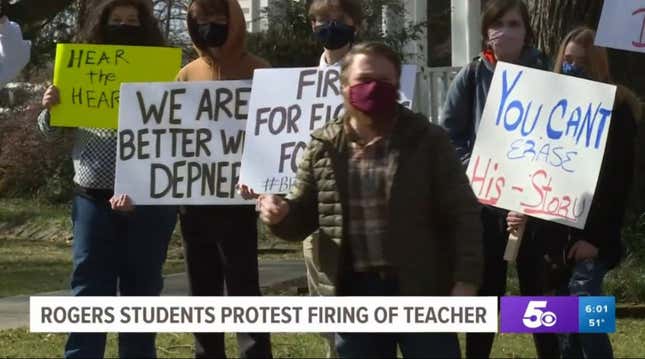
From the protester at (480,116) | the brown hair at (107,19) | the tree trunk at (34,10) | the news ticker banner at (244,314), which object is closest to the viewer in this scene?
the news ticker banner at (244,314)

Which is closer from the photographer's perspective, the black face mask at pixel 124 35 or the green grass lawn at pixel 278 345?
the black face mask at pixel 124 35

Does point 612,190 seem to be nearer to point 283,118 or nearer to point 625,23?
point 283,118

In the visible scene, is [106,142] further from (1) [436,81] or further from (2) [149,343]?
(1) [436,81]

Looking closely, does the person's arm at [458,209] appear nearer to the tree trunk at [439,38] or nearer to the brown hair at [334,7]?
the brown hair at [334,7]

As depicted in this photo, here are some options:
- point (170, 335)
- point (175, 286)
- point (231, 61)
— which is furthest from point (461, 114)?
point (175, 286)

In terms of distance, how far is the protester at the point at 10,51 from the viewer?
22.4 ft

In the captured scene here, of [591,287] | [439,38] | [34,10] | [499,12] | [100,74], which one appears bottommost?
[591,287]

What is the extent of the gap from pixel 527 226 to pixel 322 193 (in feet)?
5.23

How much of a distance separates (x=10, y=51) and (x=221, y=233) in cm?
133

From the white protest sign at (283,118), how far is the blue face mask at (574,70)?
1.02m

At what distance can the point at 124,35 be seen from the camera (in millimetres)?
6809

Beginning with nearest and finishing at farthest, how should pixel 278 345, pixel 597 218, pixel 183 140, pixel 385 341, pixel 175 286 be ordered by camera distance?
pixel 385 341 → pixel 597 218 → pixel 183 140 → pixel 278 345 → pixel 175 286

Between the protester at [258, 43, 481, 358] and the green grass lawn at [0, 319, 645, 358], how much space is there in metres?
2.51

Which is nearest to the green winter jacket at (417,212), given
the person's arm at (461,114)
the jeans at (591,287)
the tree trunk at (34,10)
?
the person's arm at (461,114)
